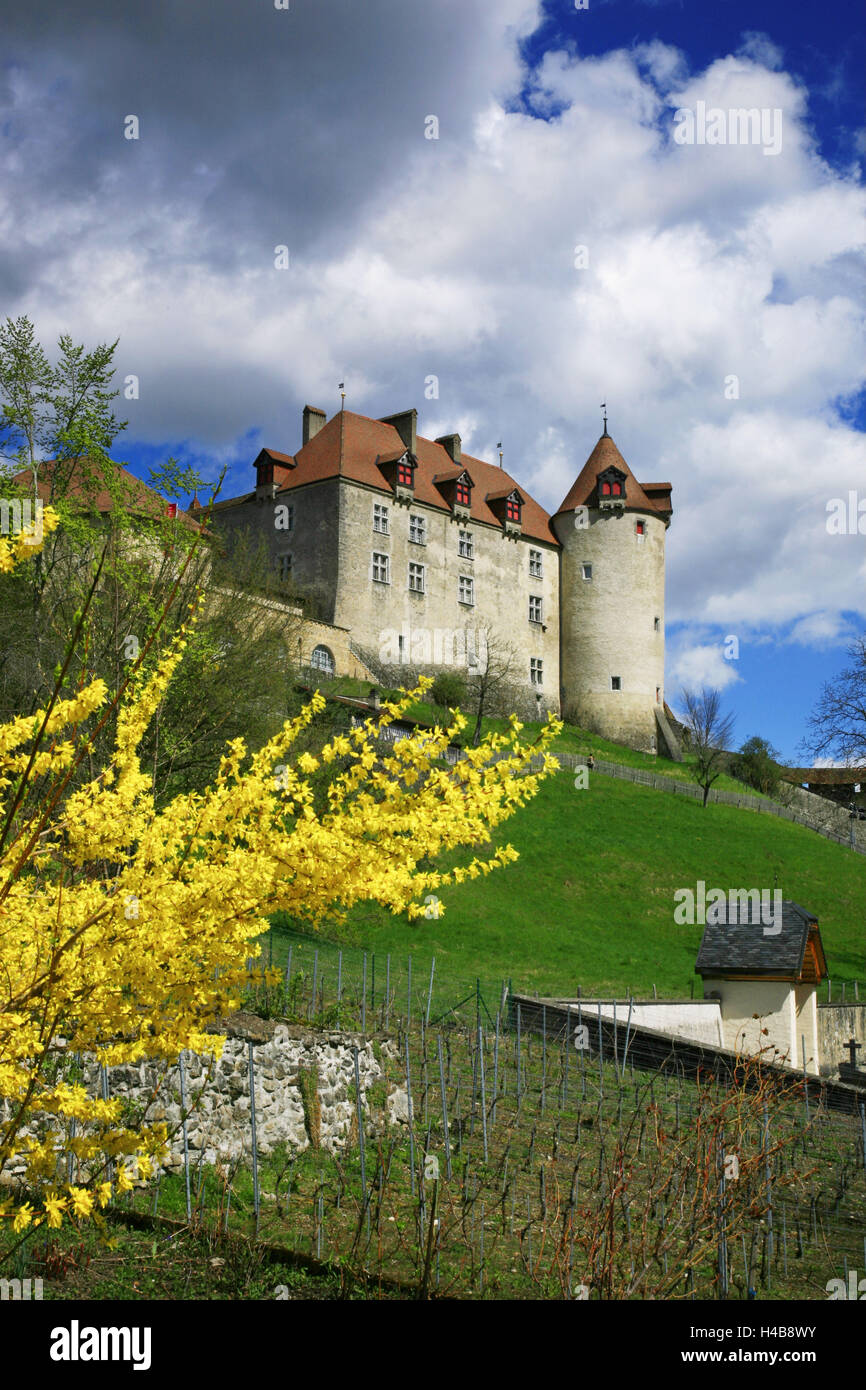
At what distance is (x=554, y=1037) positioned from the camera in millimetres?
17812

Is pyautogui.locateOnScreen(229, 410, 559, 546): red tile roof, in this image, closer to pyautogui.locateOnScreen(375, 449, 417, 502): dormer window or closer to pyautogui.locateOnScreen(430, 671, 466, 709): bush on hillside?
pyautogui.locateOnScreen(375, 449, 417, 502): dormer window

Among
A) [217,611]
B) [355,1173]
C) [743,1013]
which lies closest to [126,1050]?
[355,1173]

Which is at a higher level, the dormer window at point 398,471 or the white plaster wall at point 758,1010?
the dormer window at point 398,471

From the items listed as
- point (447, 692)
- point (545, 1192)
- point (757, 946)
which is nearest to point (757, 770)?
point (447, 692)

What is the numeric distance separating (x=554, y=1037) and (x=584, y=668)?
1893 inches

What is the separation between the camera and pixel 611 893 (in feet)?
113

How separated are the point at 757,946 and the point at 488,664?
117 ft

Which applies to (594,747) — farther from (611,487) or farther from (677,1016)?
(677,1016)

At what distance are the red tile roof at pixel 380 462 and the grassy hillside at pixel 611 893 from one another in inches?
781

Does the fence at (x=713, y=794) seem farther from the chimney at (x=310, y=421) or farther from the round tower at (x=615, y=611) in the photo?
the chimney at (x=310, y=421)

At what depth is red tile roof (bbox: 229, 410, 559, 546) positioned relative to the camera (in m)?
56.1

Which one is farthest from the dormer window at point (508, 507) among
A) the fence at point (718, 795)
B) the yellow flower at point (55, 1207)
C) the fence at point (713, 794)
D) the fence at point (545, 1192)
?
the yellow flower at point (55, 1207)

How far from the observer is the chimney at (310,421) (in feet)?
199
